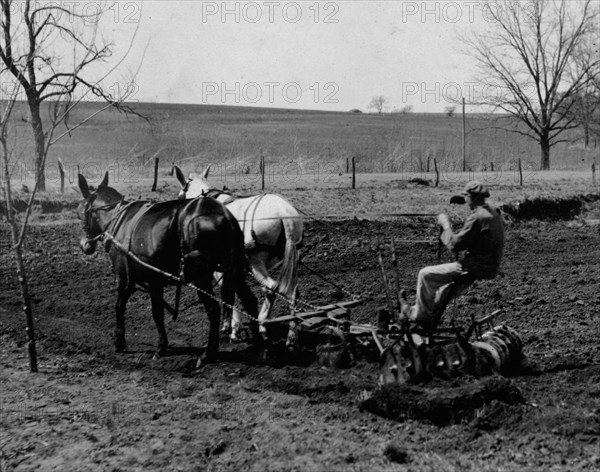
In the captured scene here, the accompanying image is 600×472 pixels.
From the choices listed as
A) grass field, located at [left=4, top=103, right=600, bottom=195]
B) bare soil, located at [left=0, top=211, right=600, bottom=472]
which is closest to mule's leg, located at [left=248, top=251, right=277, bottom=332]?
bare soil, located at [left=0, top=211, right=600, bottom=472]

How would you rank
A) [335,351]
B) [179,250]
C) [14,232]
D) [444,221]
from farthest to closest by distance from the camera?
[179,250] < [14,232] < [335,351] < [444,221]

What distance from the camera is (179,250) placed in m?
9.16

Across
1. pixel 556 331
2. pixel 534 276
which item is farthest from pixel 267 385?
pixel 534 276

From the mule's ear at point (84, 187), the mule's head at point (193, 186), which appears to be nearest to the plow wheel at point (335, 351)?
the mule's head at point (193, 186)

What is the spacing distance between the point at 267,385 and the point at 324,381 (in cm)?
64

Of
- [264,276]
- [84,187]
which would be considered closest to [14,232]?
[84,187]

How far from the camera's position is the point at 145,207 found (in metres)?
9.63

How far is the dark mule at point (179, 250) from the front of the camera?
28.8 feet

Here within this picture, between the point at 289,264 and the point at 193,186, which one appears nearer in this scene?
the point at 289,264

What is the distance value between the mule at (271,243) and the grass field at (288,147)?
16.6m

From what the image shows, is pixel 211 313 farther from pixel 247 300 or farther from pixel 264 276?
pixel 264 276

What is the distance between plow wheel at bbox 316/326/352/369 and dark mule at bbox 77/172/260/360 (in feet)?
4.93

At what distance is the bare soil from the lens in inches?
222

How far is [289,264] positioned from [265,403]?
2872mm
